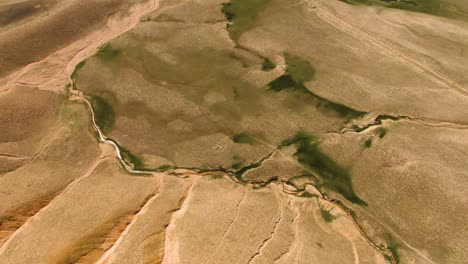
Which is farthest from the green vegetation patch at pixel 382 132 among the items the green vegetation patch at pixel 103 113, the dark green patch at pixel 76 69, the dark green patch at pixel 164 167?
the dark green patch at pixel 76 69

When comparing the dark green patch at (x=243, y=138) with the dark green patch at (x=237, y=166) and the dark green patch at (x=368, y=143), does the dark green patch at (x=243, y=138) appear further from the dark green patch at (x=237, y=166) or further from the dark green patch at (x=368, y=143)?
the dark green patch at (x=368, y=143)

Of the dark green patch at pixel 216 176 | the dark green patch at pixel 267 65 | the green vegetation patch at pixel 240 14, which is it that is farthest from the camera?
the green vegetation patch at pixel 240 14

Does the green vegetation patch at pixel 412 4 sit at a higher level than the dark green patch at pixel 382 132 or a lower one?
higher

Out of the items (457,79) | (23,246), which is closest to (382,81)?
(457,79)

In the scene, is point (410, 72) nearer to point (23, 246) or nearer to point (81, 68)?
point (81, 68)

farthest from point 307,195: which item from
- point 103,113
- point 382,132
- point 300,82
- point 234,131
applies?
point 103,113

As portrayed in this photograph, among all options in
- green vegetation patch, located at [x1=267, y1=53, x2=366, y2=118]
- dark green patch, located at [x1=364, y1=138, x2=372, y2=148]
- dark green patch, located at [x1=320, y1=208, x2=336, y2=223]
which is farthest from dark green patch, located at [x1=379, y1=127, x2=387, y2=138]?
dark green patch, located at [x1=320, y1=208, x2=336, y2=223]

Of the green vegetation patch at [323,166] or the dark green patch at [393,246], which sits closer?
the dark green patch at [393,246]
